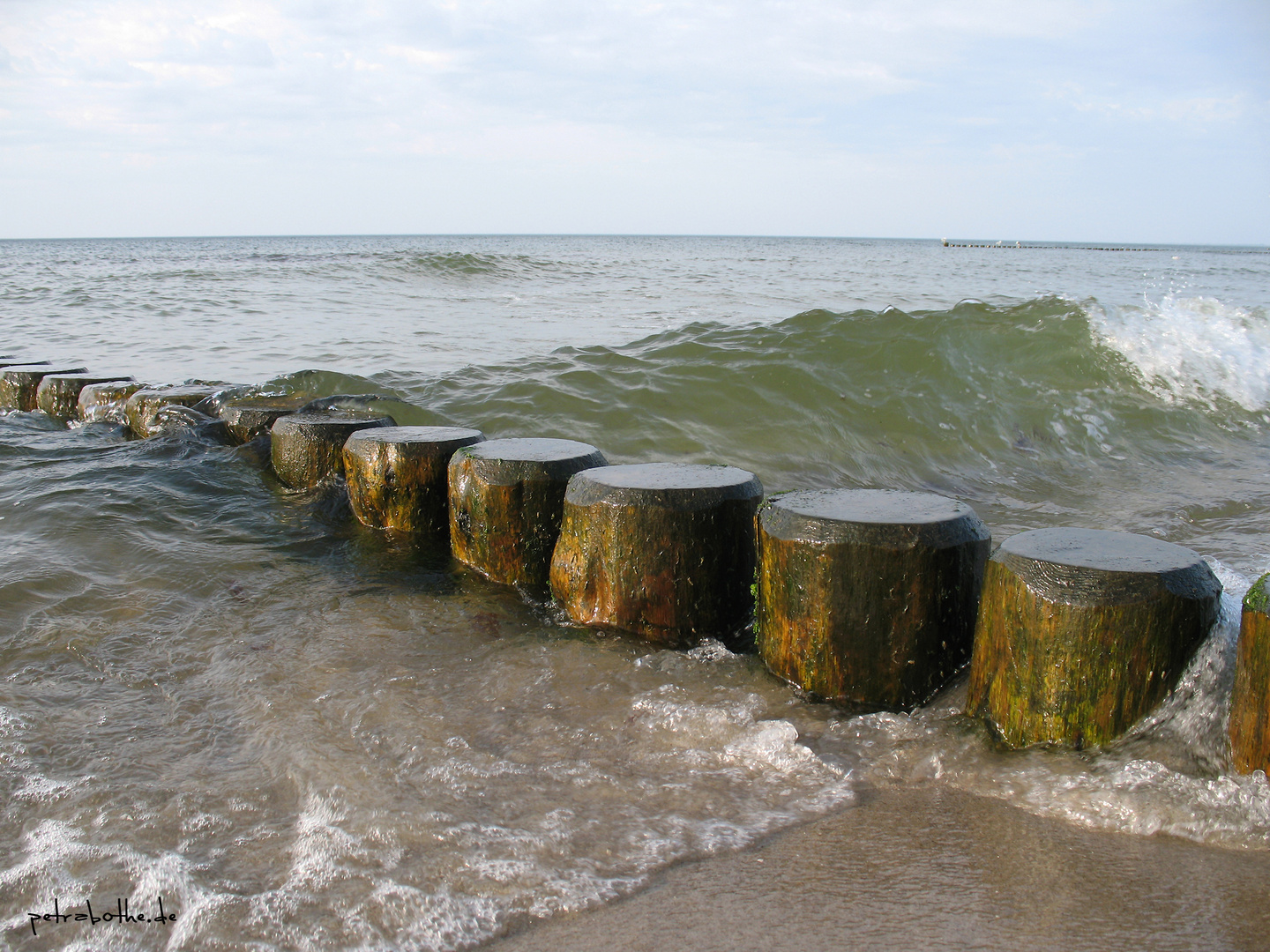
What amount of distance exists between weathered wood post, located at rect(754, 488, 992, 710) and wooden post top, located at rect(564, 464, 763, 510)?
1.12ft

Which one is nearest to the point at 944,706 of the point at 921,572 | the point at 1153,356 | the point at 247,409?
the point at 921,572

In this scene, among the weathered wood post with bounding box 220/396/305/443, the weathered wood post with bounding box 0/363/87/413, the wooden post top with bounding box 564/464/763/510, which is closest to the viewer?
the wooden post top with bounding box 564/464/763/510

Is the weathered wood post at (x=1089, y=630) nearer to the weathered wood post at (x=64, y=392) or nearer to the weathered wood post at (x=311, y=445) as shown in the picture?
the weathered wood post at (x=311, y=445)

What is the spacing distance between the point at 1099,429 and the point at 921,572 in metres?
6.59

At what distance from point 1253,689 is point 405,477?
352 centimetres

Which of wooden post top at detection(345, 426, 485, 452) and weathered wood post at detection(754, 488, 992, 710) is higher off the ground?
wooden post top at detection(345, 426, 485, 452)

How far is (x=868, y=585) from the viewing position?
2.60 meters

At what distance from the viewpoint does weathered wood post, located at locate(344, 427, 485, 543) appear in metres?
4.25

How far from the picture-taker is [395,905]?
6.01 ft

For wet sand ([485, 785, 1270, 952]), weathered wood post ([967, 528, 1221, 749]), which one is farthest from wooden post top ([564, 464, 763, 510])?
wet sand ([485, 785, 1270, 952])

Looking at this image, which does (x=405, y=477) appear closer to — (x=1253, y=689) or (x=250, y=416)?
(x=250, y=416)

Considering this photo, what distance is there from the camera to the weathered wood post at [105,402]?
648 cm

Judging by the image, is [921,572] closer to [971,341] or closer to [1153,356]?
[971,341]

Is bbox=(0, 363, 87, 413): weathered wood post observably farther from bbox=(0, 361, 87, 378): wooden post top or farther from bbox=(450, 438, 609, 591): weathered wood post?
bbox=(450, 438, 609, 591): weathered wood post
